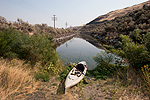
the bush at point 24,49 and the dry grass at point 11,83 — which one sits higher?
the bush at point 24,49

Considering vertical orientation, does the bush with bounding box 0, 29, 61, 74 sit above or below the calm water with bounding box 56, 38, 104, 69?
above

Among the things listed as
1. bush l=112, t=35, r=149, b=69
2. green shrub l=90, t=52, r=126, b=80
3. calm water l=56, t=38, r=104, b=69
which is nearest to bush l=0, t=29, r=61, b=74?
calm water l=56, t=38, r=104, b=69

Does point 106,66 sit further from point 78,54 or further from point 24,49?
point 78,54

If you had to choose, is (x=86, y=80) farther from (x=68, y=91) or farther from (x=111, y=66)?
(x=111, y=66)

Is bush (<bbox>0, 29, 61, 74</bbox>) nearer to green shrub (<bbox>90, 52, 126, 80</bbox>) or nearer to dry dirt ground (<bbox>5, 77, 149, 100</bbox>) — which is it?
dry dirt ground (<bbox>5, 77, 149, 100</bbox>)

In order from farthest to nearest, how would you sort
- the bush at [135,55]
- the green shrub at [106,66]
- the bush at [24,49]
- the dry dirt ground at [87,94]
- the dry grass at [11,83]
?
the green shrub at [106,66] → the bush at [24,49] → the bush at [135,55] → the dry dirt ground at [87,94] → the dry grass at [11,83]

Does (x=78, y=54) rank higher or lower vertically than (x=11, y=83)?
lower

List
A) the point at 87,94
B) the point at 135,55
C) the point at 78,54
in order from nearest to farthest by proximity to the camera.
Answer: the point at 87,94 → the point at 135,55 → the point at 78,54

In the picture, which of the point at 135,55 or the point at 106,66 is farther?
the point at 106,66

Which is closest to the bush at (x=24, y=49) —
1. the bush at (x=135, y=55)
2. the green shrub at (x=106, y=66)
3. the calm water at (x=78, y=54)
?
the calm water at (x=78, y=54)

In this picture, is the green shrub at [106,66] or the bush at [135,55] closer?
the bush at [135,55]

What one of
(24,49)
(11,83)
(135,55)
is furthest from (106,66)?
(24,49)

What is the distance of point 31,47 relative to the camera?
245 inches

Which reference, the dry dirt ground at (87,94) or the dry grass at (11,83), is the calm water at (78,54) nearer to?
the dry dirt ground at (87,94)
